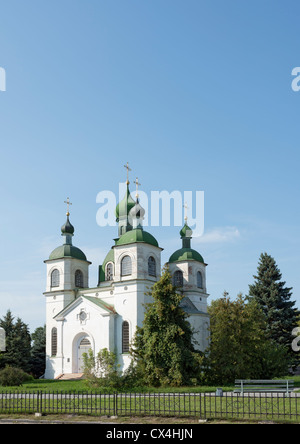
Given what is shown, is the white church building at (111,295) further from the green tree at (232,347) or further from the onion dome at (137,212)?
the green tree at (232,347)

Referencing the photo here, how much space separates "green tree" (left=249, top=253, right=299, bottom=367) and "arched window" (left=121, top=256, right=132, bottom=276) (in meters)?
11.9

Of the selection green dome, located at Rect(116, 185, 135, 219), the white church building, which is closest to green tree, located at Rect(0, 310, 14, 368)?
the white church building

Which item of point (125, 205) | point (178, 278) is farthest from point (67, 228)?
point (178, 278)

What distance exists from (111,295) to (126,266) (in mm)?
2899

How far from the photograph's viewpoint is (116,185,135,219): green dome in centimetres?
4475

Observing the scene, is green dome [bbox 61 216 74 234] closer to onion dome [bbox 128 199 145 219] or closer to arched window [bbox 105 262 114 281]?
arched window [bbox 105 262 114 281]

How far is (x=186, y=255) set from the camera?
136 feet

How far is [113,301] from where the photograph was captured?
38031 mm

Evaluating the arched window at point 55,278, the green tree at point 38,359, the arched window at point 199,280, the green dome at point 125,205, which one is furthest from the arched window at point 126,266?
the green tree at point 38,359
